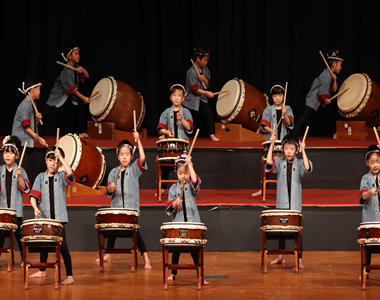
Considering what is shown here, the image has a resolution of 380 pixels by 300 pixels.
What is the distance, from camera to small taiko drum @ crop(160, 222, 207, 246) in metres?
4.38

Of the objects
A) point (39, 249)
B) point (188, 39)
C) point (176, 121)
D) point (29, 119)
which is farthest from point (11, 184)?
point (188, 39)

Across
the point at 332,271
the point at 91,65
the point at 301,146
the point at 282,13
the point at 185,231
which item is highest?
the point at 282,13

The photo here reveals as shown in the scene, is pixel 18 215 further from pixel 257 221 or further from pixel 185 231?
pixel 257 221

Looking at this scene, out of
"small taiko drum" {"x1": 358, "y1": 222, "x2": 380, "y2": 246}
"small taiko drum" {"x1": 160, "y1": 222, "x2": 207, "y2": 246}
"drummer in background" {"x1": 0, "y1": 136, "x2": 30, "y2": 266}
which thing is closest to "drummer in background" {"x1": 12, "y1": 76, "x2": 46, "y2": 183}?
"drummer in background" {"x1": 0, "y1": 136, "x2": 30, "y2": 266}

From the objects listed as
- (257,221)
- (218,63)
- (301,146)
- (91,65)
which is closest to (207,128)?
(218,63)

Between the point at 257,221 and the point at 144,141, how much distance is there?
7.86ft

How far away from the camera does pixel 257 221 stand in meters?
5.73

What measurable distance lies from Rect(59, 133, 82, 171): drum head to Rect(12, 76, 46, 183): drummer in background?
1.01 ft

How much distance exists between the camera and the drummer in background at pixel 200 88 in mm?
7422

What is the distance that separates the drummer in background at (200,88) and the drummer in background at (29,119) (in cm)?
186

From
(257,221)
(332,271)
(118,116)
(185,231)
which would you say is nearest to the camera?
(185,231)

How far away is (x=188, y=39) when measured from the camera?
8.29 metres

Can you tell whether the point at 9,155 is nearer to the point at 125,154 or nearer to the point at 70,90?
the point at 125,154

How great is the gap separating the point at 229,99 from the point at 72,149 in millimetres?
2110
